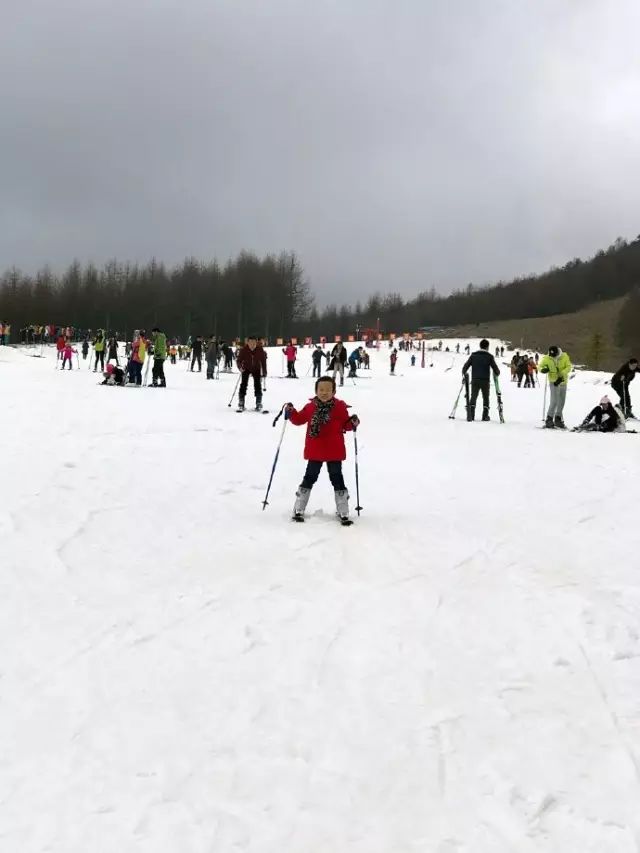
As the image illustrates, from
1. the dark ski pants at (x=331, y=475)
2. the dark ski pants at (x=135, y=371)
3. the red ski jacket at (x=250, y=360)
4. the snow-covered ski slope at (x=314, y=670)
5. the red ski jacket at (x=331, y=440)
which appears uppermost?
the red ski jacket at (x=250, y=360)

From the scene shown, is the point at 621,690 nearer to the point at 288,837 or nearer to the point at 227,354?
the point at 288,837

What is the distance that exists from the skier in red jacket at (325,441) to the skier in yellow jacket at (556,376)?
29.1 ft

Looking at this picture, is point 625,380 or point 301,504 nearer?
point 301,504

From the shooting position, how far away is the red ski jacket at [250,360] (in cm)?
1562

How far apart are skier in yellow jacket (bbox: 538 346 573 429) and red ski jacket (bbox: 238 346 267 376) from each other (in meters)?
6.68

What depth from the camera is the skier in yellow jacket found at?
1462 centimetres

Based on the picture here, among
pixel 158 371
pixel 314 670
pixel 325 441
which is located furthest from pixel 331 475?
pixel 158 371

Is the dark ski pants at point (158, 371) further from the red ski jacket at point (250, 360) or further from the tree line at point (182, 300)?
the tree line at point (182, 300)

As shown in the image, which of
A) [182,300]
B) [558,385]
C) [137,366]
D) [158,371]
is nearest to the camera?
[558,385]

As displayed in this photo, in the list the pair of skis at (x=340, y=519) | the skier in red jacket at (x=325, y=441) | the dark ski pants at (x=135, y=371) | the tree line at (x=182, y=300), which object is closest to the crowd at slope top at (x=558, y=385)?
the skier in red jacket at (x=325, y=441)

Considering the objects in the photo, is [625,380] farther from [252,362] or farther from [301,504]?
[301,504]

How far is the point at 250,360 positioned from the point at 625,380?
987cm

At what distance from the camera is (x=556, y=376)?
1472 centimetres

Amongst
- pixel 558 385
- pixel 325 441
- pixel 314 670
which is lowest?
pixel 314 670
